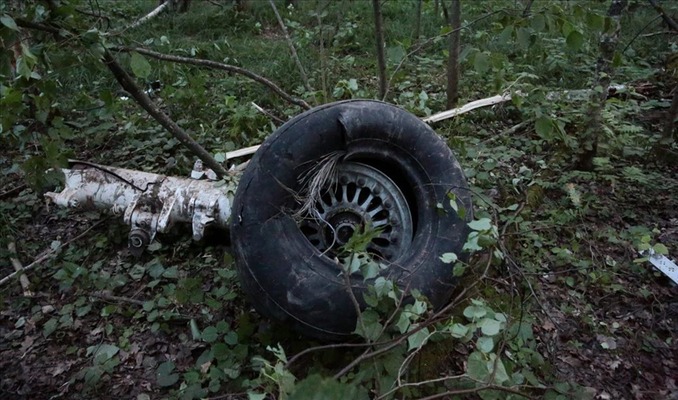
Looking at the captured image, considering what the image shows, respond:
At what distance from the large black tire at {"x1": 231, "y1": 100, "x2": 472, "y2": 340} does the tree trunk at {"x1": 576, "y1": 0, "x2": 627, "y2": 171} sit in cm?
162

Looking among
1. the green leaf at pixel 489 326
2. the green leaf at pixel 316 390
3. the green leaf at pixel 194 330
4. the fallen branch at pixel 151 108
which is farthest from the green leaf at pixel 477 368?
the fallen branch at pixel 151 108

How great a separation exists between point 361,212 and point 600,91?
2.09 metres

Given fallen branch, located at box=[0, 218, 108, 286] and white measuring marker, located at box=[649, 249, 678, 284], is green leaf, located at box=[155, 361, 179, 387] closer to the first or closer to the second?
fallen branch, located at box=[0, 218, 108, 286]

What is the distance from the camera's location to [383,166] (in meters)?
2.90

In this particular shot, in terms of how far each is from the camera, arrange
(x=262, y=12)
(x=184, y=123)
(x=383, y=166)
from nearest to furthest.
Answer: (x=383, y=166) < (x=184, y=123) < (x=262, y=12)

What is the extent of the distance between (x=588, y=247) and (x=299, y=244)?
5.92 ft

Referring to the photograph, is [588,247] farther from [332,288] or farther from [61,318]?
[61,318]

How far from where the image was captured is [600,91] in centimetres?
386

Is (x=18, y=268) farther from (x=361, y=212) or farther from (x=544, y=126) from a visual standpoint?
(x=544, y=126)

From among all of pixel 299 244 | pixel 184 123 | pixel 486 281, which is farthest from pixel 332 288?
pixel 184 123

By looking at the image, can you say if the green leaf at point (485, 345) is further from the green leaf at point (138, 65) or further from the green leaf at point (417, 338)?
the green leaf at point (138, 65)

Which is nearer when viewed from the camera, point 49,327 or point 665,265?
point 49,327

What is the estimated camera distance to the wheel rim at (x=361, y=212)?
2.78 meters

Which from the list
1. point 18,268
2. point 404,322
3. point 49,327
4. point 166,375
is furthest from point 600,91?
point 18,268
